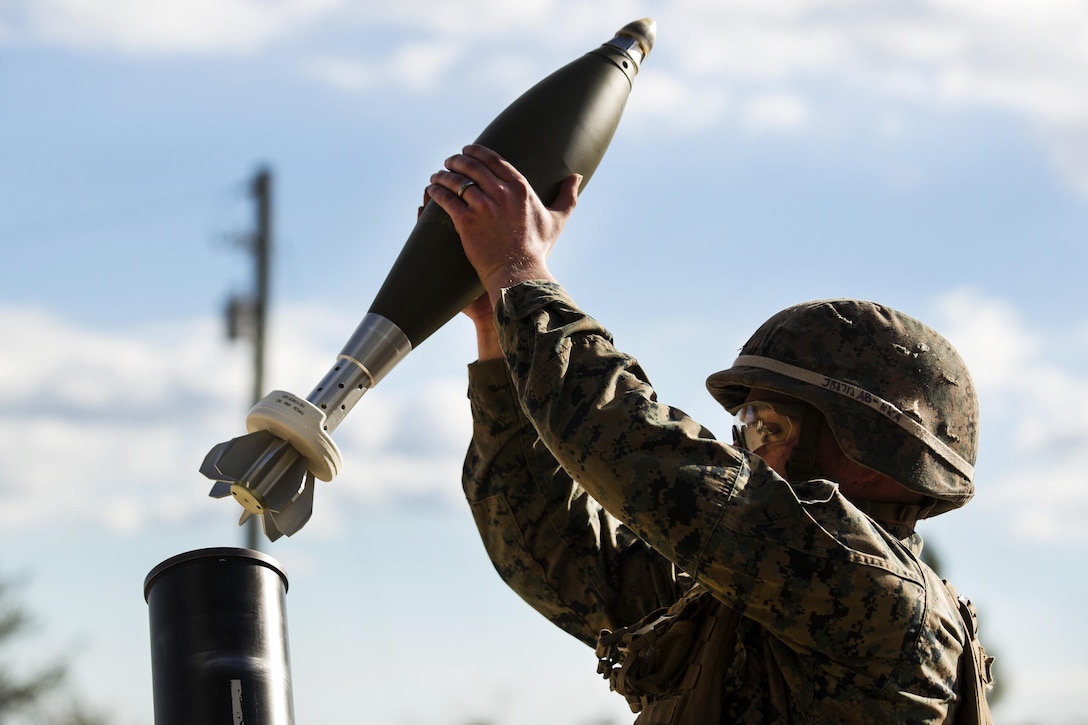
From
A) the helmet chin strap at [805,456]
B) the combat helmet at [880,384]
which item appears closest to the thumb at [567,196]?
the combat helmet at [880,384]

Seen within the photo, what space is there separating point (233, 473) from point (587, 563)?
1320mm

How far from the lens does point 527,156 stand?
446cm

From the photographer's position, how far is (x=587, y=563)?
4.80m

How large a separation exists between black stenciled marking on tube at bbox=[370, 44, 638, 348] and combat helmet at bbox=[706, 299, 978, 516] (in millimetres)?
817

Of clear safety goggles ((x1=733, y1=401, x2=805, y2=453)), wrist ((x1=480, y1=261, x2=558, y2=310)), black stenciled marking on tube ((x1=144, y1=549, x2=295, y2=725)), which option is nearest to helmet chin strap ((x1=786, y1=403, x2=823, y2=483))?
clear safety goggles ((x1=733, y1=401, x2=805, y2=453))

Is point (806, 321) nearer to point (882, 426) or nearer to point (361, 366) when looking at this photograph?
point (882, 426)

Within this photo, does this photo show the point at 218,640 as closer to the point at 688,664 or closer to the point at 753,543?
the point at 688,664

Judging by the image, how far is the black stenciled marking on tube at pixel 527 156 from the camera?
14.3 ft

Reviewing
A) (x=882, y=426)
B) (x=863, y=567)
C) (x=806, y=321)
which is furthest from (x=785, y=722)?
(x=806, y=321)

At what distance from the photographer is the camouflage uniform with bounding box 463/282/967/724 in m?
3.59

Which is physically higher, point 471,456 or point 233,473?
point 471,456

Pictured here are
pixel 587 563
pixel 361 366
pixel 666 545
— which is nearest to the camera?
pixel 666 545

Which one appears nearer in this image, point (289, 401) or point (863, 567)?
point (863, 567)

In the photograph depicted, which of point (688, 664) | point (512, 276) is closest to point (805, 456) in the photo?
point (688, 664)
